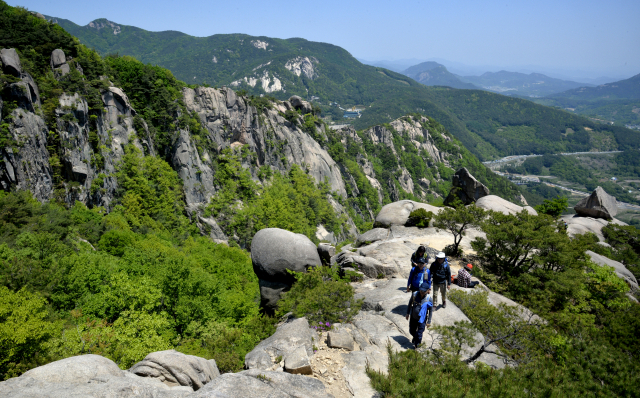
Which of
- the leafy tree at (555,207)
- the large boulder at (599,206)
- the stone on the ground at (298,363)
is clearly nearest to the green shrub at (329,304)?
the stone on the ground at (298,363)

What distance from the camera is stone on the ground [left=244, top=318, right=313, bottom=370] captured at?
33.7 feet

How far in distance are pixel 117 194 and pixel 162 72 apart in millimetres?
28998

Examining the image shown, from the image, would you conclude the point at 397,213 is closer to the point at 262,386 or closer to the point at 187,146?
the point at 262,386

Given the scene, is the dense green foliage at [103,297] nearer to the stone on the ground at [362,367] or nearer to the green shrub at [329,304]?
the green shrub at [329,304]

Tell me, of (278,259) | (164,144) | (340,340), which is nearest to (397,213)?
(278,259)

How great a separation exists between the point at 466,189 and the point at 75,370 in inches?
1845

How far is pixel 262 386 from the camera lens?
780 centimetres

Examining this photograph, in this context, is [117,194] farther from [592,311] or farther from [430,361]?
[592,311]

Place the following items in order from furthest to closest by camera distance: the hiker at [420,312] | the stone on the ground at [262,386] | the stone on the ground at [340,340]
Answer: the stone on the ground at [340,340] → the hiker at [420,312] → the stone on the ground at [262,386]

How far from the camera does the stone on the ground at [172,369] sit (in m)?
8.98

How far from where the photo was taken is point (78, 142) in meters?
39.6

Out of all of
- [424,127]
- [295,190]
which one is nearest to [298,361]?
[295,190]

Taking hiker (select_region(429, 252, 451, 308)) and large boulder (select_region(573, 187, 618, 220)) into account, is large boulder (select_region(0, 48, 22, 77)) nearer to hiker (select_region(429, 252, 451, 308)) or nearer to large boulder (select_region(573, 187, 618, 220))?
hiker (select_region(429, 252, 451, 308))

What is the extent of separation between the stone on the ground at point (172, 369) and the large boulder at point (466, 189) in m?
42.7
